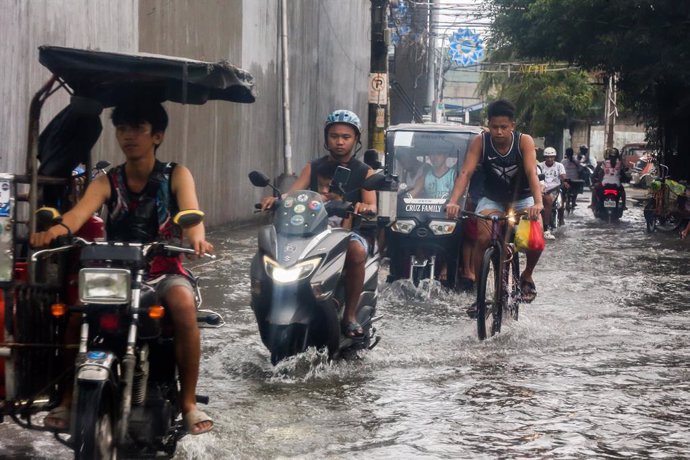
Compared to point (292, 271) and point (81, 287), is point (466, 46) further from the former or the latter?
point (81, 287)

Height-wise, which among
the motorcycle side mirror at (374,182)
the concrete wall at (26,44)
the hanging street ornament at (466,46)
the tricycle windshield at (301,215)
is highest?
the hanging street ornament at (466,46)

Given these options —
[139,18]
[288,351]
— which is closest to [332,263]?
[288,351]

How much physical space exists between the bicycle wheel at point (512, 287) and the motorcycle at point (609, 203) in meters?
16.0

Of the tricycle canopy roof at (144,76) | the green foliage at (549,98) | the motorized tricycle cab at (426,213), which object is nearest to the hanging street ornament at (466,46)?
the green foliage at (549,98)

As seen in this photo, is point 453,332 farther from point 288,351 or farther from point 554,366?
point 288,351

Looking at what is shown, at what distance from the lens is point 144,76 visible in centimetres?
544

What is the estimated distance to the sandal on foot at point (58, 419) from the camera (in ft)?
15.5

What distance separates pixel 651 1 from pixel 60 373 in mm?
19771

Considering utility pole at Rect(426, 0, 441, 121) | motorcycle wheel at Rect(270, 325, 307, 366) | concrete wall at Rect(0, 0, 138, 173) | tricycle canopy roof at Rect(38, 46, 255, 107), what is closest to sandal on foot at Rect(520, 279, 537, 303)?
motorcycle wheel at Rect(270, 325, 307, 366)

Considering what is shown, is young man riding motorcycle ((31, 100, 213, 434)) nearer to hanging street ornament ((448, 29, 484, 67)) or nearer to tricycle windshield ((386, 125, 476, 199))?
tricycle windshield ((386, 125, 476, 199))

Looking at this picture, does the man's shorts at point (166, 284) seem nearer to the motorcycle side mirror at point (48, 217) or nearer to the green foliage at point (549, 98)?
the motorcycle side mirror at point (48, 217)

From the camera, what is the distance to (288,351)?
23.9ft

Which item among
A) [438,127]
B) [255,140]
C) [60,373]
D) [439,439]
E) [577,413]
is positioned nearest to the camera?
[60,373]

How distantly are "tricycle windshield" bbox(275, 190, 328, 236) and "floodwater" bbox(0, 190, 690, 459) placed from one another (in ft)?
2.69
